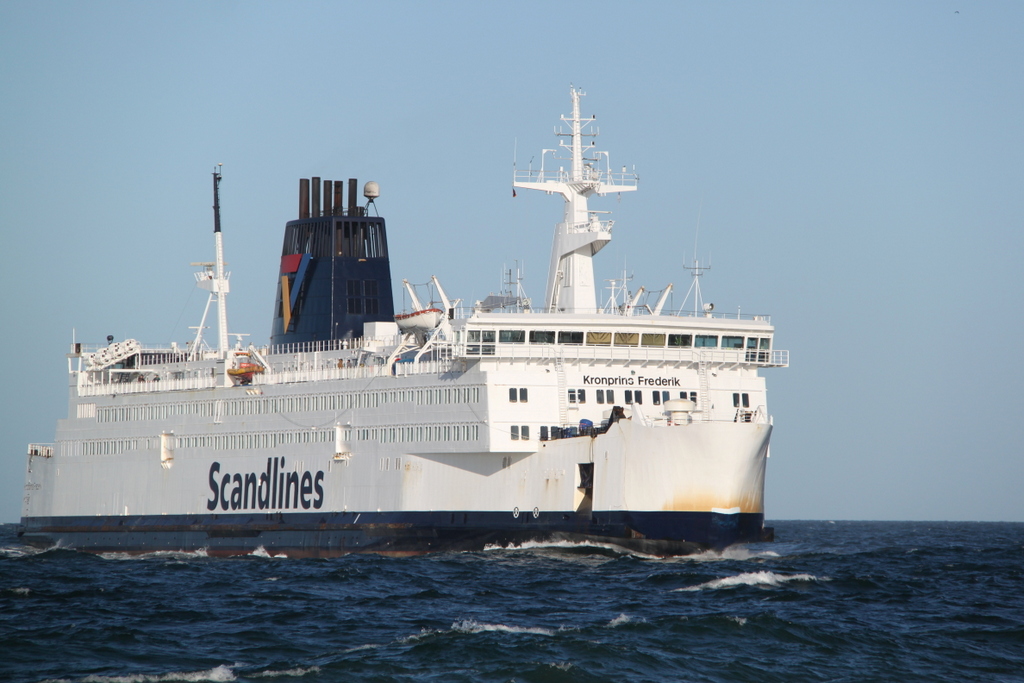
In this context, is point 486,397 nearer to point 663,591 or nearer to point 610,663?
point 663,591

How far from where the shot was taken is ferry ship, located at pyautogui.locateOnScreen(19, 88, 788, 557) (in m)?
43.0

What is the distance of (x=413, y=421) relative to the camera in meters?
48.3

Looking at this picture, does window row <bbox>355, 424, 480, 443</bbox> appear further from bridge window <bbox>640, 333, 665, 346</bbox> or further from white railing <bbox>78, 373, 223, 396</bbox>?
white railing <bbox>78, 373, 223, 396</bbox>

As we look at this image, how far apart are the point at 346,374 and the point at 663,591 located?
20.9 m

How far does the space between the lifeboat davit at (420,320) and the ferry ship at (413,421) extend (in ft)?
0.26

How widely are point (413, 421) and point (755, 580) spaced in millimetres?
16075

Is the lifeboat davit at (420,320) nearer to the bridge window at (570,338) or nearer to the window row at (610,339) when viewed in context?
the window row at (610,339)

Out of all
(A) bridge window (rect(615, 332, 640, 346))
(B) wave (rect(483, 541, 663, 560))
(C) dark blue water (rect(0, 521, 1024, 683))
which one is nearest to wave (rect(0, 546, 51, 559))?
(C) dark blue water (rect(0, 521, 1024, 683))

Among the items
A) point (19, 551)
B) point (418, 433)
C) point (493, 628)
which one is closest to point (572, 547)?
point (418, 433)

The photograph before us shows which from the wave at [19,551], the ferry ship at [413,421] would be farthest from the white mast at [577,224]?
the wave at [19,551]

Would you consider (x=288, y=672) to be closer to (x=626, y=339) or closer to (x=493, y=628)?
(x=493, y=628)

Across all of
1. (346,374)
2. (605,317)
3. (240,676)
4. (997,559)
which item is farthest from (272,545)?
(240,676)

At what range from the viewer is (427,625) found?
94.9ft

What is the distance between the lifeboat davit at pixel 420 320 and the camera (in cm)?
5022
